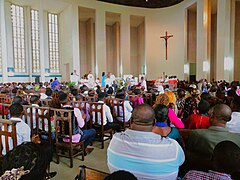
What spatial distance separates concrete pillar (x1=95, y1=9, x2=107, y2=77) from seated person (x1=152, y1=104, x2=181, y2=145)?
43.1ft

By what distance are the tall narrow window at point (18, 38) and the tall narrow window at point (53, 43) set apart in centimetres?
184

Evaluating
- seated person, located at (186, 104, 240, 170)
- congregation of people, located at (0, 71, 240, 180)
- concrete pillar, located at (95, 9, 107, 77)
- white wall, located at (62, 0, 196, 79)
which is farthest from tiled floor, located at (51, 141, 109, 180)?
white wall, located at (62, 0, 196, 79)

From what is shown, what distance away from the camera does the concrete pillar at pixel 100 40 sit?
14.9 meters

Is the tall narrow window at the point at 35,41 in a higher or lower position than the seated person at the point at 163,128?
higher

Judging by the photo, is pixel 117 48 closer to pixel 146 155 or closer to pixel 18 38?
pixel 18 38

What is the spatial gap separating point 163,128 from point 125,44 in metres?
14.7

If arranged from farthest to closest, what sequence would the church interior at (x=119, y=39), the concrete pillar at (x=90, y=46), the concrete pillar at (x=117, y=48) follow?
the concrete pillar at (x=117, y=48) → the concrete pillar at (x=90, y=46) → the church interior at (x=119, y=39)

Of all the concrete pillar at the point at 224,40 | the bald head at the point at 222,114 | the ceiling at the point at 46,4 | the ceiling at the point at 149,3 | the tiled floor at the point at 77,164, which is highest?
the ceiling at the point at 149,3

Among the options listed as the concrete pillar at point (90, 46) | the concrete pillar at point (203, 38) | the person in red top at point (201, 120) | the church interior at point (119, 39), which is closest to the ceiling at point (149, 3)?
the church interior at point (119, 39)

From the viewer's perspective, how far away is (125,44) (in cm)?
1625

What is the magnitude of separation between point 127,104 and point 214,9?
13.5 meters

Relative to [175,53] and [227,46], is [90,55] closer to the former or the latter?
[175,53]

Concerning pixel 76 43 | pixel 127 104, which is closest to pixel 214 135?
pixel 127 104

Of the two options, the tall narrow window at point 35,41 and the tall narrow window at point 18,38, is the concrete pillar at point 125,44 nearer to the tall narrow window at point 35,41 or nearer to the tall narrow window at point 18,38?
the tall narrow window at point 35,41
